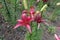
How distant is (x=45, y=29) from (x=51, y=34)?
134mm

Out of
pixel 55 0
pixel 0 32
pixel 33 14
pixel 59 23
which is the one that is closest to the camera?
pixel 33 14

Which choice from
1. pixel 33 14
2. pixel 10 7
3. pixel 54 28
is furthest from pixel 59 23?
pixel 33 14

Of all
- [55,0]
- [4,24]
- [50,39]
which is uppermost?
[55,0]

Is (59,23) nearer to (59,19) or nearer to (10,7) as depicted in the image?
(59,19)

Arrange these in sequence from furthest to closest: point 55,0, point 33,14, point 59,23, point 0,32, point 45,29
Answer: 1. point 55,0
2. point 59,23
3. point 45,29
4. point 0,32
5. point 33,14

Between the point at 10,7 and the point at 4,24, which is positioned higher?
the point at 10,7

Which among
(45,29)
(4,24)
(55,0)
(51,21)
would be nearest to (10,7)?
(4,24)

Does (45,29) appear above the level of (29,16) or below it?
below

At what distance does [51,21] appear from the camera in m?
3.47

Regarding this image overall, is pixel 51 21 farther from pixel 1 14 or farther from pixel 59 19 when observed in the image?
pixel 1 14

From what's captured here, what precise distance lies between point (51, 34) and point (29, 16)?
1.45m

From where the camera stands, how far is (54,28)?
10.2 ft

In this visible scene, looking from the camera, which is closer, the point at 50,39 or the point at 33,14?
the point at 33,14

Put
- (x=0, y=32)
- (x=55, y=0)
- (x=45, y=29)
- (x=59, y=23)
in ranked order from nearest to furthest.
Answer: (x=0, y=32) → (x=45, y=29) → (x=59, y=23) → (x=55, y=0)
